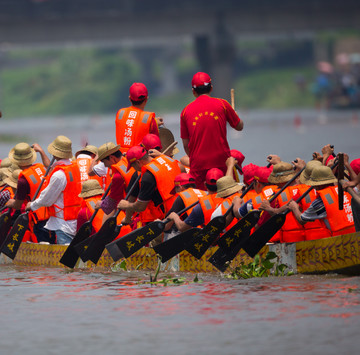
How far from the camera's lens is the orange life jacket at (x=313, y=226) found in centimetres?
1199

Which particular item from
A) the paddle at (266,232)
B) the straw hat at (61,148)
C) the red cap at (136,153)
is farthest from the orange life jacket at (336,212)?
the straw hat at (61,148)

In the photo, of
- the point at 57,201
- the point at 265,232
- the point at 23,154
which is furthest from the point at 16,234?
the point at 265,232

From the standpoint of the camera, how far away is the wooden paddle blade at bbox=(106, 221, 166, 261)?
41.9ft

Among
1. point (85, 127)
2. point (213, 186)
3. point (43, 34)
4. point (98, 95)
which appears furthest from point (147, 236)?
point (98, 95)

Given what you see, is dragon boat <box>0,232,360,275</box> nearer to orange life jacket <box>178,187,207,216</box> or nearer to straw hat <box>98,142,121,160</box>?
orange life jacket <box>178,187,207,216</box>

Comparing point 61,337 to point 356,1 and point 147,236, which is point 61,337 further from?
point 356,1

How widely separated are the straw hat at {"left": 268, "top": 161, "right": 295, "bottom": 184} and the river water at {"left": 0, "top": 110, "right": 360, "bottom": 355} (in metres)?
1.17

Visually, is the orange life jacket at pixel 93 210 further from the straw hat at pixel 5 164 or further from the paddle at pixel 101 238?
the straw hat at pixel 5 164

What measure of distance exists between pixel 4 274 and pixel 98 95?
296ft

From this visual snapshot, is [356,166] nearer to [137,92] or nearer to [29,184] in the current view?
[137,92]

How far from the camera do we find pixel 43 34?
6869 cm

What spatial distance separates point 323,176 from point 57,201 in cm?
416

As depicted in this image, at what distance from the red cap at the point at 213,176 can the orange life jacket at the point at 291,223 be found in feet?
2.63

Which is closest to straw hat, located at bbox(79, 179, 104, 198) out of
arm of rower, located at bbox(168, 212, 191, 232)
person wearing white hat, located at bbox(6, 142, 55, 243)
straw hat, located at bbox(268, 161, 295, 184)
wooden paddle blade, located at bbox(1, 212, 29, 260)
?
person wearing white hat, located at bbox(6, 142, 55, 243)
